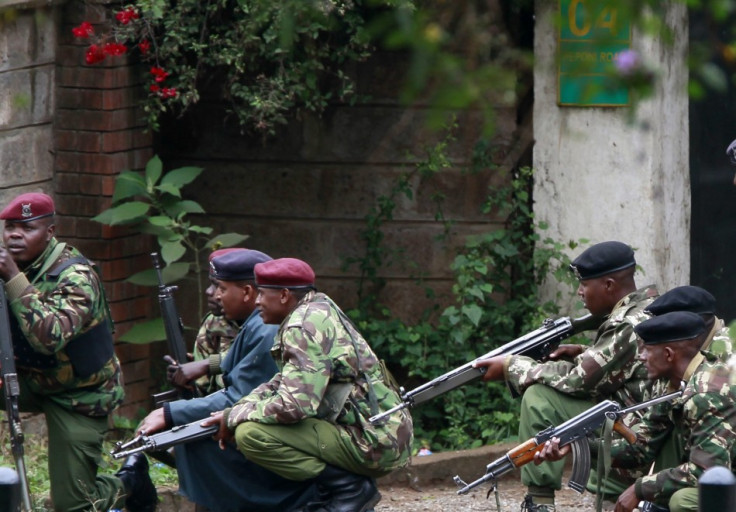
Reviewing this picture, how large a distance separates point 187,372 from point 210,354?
0.87 feet

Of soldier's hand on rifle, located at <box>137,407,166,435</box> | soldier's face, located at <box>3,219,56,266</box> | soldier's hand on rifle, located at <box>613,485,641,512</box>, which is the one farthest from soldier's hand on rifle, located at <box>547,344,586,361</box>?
soldier's face, located at <box>3,219,56,266</box>

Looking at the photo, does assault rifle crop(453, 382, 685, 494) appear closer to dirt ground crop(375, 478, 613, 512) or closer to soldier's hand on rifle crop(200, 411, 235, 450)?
soldier's hand on rifle crop(200, 411, 235, 450)

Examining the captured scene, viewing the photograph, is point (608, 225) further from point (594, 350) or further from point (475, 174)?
point (594, 350)

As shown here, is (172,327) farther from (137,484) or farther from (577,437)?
(577,437)

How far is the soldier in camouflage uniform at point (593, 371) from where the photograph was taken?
5.67m

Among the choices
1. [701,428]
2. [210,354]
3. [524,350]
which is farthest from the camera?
[210,354]

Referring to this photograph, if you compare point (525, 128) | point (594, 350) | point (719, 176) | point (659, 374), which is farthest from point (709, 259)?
point (659, 374)

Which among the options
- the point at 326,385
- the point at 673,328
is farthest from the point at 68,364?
the point at 673,328

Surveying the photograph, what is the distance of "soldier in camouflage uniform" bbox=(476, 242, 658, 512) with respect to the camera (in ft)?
18.6

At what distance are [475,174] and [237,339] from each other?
2.63 meters

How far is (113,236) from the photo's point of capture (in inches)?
300

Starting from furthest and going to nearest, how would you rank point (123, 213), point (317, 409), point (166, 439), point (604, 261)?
point (123, 213) → point (604, 261) → point (166, 439) → point (317, 409)

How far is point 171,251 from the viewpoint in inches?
294

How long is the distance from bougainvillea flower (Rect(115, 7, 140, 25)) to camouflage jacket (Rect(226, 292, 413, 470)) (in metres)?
2.47
